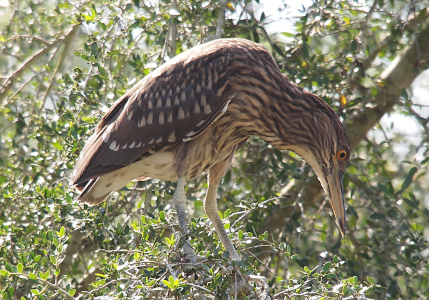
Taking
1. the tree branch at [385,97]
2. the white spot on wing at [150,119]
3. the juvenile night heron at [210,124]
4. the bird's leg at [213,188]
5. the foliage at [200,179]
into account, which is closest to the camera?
the foliage at [200,179]

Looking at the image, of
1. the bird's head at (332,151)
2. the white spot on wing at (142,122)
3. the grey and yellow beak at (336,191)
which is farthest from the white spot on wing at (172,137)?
the grey and yellow beak at (336,191)

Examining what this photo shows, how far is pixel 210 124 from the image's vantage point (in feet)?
11.3

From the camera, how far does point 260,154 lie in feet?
14.4

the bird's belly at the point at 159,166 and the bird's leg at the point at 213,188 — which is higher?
the bird's belly at the point at 159,166

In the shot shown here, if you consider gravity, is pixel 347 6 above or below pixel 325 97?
above

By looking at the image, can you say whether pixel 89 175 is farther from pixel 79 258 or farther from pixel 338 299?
pixel 338 299

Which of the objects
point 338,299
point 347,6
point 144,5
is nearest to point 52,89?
point 144,5

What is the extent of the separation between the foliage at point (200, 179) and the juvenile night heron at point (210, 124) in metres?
0.18

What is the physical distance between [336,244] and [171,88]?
170cm

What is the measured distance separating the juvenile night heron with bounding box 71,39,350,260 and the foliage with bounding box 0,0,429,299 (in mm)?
178

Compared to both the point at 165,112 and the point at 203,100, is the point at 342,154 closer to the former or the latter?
the point at 203,100

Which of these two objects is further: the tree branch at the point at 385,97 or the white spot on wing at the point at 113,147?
the tree branch at the point at 385,97

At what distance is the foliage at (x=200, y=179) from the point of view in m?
3.34

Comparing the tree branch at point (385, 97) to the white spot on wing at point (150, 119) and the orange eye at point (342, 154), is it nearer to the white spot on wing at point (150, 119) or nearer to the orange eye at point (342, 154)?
the orange eye at point (342, 154)
